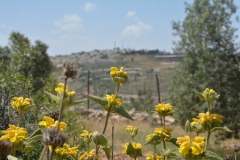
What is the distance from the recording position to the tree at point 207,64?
296 inches

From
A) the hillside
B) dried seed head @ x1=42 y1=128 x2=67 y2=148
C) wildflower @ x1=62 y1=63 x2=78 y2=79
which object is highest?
wildflower @ x1=62 y1=63 x2=78 y2=79

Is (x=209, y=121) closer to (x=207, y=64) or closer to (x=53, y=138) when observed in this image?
(x=53, y=138)

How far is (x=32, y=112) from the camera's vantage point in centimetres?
350

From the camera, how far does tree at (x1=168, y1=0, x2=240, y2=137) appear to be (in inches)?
296

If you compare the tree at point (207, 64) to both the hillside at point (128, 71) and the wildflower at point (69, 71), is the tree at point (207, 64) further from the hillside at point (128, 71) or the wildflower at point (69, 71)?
the hillside at point (128, 71)

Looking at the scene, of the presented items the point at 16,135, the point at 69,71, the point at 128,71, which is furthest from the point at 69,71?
the point at 128,71

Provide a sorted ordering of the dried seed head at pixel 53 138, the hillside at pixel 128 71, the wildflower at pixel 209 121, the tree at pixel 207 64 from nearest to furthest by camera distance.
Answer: the dried seed head at pixel 53 138, the wildflower at pixel 209 121, the tree at pixel 207 64, the hillside at pixel 128 71

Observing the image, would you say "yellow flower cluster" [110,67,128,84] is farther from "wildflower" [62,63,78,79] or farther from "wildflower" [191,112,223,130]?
"wildflower" [62,63,78,79]

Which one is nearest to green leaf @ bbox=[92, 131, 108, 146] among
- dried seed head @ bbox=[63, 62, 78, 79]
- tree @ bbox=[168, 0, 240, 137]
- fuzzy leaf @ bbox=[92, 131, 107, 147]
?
fuzzy leaf @ bbox=[92, 131, 107, 147]

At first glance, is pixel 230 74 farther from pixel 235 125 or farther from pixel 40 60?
pixel 40 60

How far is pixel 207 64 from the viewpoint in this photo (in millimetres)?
7648

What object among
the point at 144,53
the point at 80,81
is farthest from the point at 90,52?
the point at 80,81

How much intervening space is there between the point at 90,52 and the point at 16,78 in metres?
69.4

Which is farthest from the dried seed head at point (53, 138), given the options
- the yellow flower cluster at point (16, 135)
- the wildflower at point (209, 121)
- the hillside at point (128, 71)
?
the hillside at point (128, 71)
